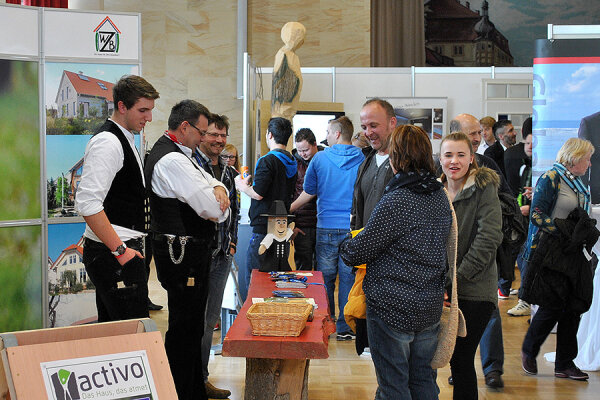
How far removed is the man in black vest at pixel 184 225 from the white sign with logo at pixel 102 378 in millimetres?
1090

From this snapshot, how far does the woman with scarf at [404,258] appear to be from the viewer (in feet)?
8.59

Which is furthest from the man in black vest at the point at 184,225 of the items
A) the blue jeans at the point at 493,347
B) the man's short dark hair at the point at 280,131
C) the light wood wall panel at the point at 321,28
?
the light wood wall panel at the point at 321,28

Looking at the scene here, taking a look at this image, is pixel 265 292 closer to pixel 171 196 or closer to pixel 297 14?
pixel 171 196

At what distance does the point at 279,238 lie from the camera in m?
4.06

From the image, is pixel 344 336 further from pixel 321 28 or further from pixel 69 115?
pixel 321 28

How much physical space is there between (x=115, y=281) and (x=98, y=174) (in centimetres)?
45

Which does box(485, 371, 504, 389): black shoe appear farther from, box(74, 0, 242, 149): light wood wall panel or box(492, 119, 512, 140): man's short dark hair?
box(74, 0, 242, 149): light wood wall panel

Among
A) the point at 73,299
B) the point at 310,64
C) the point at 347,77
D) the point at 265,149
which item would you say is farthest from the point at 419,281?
the point at 310,64

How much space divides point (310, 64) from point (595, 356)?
7419 millimetres

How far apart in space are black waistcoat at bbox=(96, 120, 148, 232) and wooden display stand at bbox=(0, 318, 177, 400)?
0.85 m

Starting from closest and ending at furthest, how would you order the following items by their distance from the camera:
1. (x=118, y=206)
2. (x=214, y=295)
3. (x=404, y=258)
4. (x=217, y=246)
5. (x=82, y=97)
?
1. (x=404, y=258)
2. (x=118, y=206)
3. (x=217, y=246)
4. (x=214, y=295)
5. (x=82, y=97)

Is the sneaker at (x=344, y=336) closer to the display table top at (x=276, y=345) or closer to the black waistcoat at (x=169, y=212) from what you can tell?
the black waistcoat at (x=169, y=212)

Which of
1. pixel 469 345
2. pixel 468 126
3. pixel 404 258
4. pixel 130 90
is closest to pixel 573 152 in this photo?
pixel 468 126

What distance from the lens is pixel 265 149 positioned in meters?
7.11
